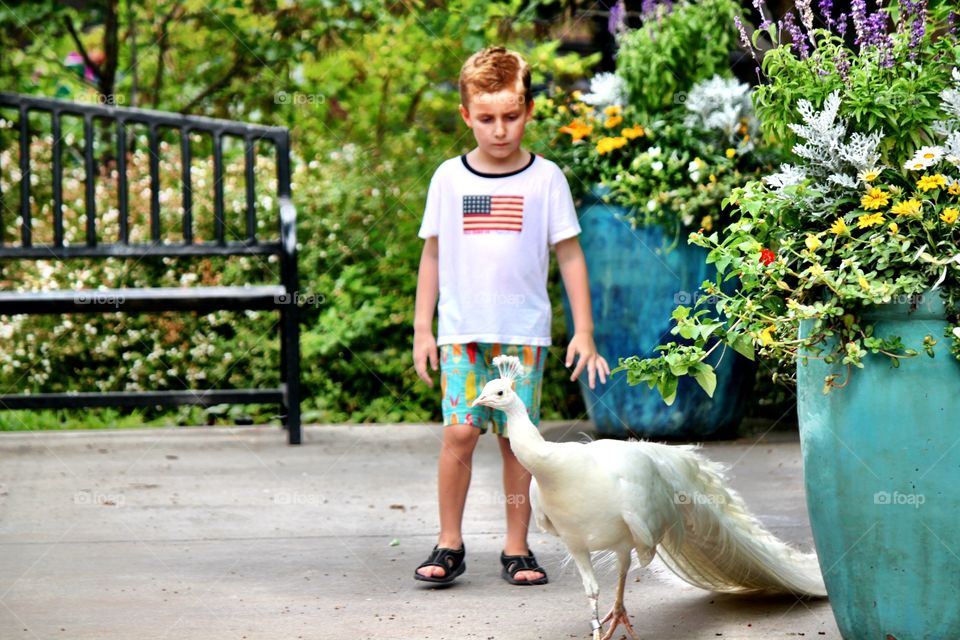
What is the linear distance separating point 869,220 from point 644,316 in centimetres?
304

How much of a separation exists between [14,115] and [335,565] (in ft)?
16.2

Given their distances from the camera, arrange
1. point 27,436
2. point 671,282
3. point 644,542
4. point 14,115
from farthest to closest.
→ point 14,115
point 27,436
point 671,282
point 644,542

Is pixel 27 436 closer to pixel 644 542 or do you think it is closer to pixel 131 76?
pixel 131 76

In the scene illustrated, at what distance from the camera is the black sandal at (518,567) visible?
12.2 ft

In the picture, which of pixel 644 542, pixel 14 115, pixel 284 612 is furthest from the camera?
pixel 14 115

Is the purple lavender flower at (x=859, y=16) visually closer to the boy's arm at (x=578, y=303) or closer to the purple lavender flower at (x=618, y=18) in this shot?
the boy's arm at (x=578, y=303)

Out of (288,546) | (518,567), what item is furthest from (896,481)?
(288,546)

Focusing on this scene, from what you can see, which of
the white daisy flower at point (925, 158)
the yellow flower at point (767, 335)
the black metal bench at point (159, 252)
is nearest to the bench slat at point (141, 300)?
the black metal bench at point (159, 252)

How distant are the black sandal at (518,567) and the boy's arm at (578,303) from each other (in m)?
0.54

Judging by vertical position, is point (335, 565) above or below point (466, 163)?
below

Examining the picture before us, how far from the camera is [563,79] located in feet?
27.4

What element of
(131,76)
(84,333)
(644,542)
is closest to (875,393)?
(644,542)

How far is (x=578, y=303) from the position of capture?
3.89 meters

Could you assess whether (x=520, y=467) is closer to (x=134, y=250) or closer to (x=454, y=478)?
(x=454, y=478)
